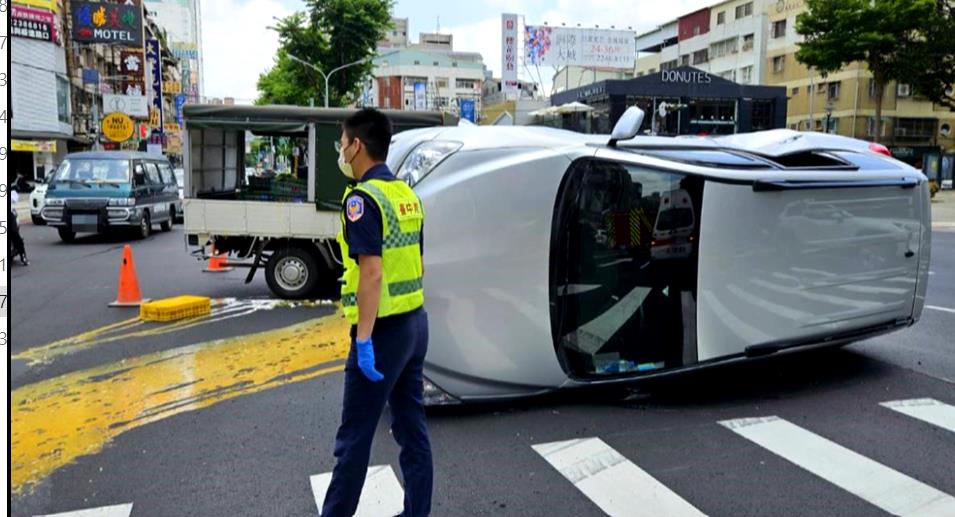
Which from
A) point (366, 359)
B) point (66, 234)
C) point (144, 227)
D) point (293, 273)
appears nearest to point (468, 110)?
point (144, 227)

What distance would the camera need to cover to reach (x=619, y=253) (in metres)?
4.85

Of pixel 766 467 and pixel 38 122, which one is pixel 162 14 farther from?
pixel 766 467

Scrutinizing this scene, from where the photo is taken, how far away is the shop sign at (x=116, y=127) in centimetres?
3269

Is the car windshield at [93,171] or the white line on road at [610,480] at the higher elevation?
the car windshield at [93,171]

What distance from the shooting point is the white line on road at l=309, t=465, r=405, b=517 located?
3.59 meters

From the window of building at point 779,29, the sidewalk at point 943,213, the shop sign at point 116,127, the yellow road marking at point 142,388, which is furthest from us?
the window of building at point 779,29

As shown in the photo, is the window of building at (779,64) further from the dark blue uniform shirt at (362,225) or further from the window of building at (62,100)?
the dark blue uniform shirt at (362,225)

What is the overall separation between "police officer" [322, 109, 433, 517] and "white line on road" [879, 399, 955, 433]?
11.4ft

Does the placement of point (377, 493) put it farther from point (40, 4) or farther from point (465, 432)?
point (40, 4)

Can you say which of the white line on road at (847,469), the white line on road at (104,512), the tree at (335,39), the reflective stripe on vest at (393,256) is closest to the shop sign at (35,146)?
the tree at (335,39)

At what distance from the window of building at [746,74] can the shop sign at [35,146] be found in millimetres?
51309

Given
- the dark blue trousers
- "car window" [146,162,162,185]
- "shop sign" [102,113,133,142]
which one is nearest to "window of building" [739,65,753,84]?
"shop sign" [102,113,133,142]

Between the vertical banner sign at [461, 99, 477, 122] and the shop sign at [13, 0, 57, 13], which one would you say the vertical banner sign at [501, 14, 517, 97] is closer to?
the vertical banner sign at [461, 99, 477, 122]

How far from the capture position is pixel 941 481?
12.7 ft
